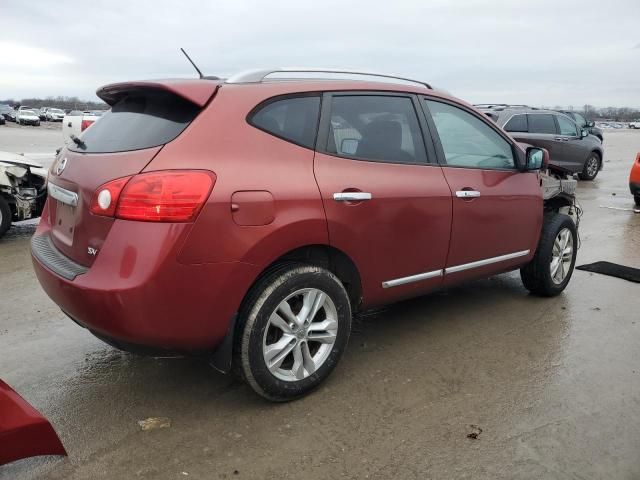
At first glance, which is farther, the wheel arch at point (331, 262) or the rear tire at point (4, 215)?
the rear tire at point (4, 215)

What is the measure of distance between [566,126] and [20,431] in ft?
49.5

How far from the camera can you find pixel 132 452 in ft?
8.68

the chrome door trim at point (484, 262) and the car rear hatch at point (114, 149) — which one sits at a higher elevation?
the car rear hatch at point (114, 149)

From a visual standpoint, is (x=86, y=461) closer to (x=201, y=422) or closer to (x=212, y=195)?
(x=201, y=422)

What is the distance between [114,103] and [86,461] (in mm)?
1997

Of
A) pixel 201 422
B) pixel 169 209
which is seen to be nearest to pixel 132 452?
pixel 201 422

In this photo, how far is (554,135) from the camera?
1434 centimetres

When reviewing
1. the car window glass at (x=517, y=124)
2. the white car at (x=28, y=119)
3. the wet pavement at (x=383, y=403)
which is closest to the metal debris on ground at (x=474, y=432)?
the wet pavement at (x=383, y=403)

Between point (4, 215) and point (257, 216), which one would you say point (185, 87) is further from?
point (4, 215)

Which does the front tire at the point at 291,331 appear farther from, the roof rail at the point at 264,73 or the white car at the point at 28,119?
the white car at the point at 28,119

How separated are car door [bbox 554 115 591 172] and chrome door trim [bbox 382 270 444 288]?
1221 cm

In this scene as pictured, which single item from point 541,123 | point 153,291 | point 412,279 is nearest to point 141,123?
point 153,291

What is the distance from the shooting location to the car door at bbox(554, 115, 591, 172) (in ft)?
47.8

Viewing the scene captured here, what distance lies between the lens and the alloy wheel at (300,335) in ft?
9.73
